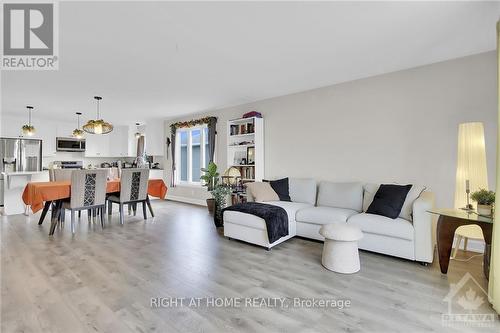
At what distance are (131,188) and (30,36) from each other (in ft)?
9.16

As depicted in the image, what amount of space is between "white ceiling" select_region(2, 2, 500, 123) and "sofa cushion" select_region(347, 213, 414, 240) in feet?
6.70

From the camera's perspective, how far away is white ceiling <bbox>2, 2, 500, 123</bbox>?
6.95ft

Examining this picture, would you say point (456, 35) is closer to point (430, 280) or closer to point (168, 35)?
point (430, 280)

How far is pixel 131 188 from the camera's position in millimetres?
4637

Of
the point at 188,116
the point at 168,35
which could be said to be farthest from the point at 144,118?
the point at 168,35

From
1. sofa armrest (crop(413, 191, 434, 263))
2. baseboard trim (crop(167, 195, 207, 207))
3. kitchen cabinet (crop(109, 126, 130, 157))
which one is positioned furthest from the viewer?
kitchen cabinet (crop(109, 126, 130, 157))

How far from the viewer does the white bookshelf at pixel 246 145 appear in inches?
196

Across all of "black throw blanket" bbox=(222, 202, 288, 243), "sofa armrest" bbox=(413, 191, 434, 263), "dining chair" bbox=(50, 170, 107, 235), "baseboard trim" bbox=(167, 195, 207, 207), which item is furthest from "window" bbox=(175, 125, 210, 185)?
"sofa armrest" bbox=(413, 191, 434, 263)

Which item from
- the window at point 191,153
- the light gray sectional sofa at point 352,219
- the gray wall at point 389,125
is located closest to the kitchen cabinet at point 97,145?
the window at point 191,153

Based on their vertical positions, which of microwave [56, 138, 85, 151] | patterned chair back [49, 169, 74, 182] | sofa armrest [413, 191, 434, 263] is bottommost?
sofa armrest [413, 191, 434, 263]

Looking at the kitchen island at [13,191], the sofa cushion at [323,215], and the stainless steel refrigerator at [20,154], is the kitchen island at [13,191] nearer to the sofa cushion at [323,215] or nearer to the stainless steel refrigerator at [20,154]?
the stainless steel refrigerator at [20,154]

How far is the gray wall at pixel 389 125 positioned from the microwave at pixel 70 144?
6.33m

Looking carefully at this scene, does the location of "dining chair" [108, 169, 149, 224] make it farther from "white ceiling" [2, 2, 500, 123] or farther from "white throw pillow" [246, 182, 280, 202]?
"white throw pillow" [246, 182, 280, 202]

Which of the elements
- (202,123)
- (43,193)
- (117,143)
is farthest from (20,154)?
(202,123)
